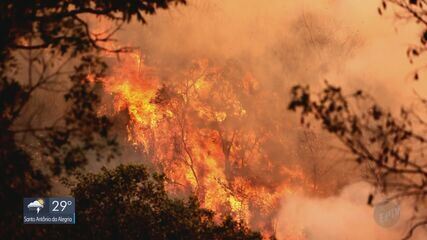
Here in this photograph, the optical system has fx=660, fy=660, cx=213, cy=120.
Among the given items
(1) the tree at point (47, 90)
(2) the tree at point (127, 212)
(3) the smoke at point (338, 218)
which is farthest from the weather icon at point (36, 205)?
(3) the smoke at point (338, 218)

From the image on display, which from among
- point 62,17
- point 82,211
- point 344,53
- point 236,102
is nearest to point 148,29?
point 236,102

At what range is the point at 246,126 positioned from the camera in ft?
160

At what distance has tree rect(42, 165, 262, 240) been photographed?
686 inches

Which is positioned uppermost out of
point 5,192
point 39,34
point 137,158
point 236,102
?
point 236,102

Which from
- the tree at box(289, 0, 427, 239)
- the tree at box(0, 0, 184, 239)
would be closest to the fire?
the tree at box(0, 0, 184, 239)

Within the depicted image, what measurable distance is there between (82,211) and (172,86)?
30.9 meters

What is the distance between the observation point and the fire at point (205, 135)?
45750 mm

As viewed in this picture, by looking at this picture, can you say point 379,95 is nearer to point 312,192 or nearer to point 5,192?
point 312,192
